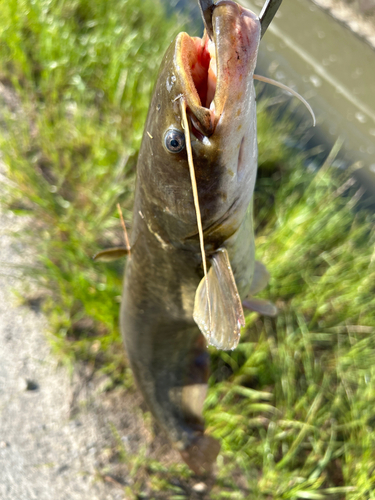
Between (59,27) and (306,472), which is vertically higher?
(59,27)

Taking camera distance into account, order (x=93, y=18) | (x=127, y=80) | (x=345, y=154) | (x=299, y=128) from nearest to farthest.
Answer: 1. (x=127, y=80)
2. (x=93, y=18)
3. (x=299, y=128)
4. (x=345, y=154)

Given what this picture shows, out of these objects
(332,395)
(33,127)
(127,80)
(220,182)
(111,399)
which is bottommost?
(111,399)

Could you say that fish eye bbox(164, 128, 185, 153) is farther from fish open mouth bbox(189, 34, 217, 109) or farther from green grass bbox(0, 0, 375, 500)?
green grass bbox(0, 0, 375, 500)

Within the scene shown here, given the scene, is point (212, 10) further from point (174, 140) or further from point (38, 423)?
point (38, 423)

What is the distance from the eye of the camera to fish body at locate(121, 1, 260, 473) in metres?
0.96

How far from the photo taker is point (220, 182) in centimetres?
117

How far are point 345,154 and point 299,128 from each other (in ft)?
3.34

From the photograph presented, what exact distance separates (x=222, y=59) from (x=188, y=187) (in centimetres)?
36

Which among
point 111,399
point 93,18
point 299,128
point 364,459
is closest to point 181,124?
point 111,399

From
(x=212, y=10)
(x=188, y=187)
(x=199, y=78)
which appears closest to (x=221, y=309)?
(x=188, y=187)

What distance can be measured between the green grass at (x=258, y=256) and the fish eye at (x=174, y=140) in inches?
55.7

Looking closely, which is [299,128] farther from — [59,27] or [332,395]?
[332,395]

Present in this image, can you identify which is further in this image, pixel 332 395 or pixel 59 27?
pixel 59 27

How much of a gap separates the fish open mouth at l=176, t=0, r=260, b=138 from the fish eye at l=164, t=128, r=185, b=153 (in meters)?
0.05
